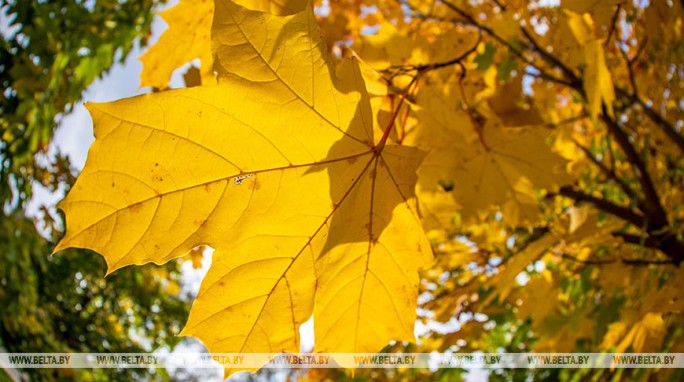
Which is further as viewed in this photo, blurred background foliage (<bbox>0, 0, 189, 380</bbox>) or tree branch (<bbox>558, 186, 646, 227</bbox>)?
blurred background foliage (<bbox>0, 0, 189, 380</bbox>)

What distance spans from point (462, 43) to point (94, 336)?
4017mm

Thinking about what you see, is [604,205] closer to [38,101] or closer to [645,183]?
[645,183]

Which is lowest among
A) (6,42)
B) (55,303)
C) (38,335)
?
(38,335)

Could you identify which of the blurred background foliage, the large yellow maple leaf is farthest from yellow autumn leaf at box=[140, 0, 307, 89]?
the blurred background foliage

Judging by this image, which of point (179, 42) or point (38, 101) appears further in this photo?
point (38, 101)

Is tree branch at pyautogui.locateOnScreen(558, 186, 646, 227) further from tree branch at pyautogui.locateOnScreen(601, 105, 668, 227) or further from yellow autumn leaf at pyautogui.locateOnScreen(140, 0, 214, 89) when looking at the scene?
yellow autumn leaf at pyautogui.locateOnScreen(140, 0, 214, 89)

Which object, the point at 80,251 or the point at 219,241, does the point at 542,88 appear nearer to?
the point at 219,241

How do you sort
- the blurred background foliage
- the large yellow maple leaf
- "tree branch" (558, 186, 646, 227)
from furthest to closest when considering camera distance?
1. the blurred background foliage
2. "tree branch" (558, 186, 646, 227)
3. the large yellow maple leaf

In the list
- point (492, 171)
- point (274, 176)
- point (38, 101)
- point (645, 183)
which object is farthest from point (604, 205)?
point (38, 101)

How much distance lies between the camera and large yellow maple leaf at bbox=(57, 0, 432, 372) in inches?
27.1

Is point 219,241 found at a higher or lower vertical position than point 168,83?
lower

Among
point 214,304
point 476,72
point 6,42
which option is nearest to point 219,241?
point 214,304

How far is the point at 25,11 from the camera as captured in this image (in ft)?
6.42

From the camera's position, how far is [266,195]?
0.79 metres
